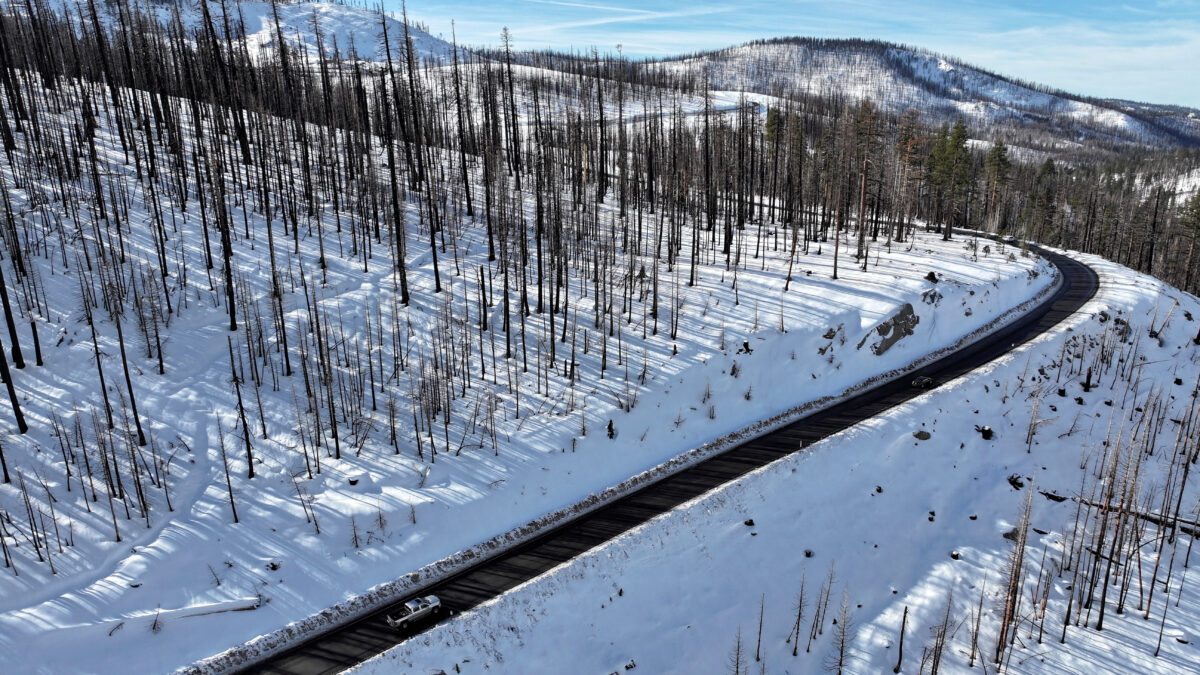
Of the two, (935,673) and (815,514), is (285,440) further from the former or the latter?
(935,673)

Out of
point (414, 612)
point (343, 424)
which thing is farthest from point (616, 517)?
point (343, 424)

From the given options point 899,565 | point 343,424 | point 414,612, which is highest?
point 343,424

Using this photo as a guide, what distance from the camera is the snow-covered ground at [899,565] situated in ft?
76.9

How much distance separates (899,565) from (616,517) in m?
14.4

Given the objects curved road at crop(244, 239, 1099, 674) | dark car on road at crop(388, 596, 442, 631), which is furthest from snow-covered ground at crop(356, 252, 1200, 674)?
curved road at crop(244, 239, 1099, 674)

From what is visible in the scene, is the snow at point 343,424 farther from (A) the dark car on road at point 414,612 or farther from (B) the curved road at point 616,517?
(A) the dark car on road at point 414,612

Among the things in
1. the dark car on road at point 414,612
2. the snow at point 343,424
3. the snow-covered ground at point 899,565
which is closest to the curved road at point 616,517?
the dark car on road at point 414,612

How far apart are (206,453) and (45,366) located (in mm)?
12693

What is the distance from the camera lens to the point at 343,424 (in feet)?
114

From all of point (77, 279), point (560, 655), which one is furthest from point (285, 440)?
point (77, 279)

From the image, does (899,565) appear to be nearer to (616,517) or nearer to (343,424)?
(616,517)

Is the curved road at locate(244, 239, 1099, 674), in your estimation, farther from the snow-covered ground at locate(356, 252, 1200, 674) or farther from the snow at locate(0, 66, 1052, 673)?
A: the snow at locate(0, 66, 1052, 673)

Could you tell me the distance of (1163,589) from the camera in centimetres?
2648

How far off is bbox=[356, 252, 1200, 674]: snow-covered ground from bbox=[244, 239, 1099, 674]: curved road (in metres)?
1.05
